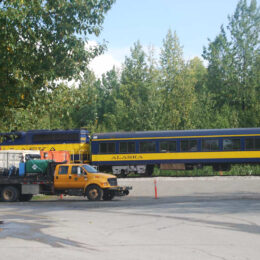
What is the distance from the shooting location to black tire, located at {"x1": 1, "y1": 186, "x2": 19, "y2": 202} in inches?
922

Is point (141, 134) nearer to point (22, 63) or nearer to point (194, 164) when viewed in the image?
point (194, 164)

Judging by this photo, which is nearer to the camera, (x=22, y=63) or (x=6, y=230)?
(x=6, y=230)

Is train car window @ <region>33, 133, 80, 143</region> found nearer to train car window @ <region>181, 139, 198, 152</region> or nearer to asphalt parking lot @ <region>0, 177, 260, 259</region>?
train car window @ <region>181, 139, 198, 152</region>

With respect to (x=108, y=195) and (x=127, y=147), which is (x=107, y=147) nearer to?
(x=127, y=147)

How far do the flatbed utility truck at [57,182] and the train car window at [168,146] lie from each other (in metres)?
13.2

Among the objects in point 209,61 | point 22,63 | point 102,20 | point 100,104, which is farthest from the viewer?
point 100,104

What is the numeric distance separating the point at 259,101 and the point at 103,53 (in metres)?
36.3

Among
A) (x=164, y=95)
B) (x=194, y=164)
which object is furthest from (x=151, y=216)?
(x=164, y=95)

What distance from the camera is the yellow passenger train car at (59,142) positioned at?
38.6m

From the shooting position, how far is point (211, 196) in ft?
76.7

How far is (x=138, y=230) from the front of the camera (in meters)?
12.7

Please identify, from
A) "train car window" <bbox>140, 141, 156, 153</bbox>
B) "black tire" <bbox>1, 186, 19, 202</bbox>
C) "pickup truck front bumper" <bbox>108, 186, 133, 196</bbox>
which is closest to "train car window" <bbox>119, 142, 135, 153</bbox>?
"train car window" <bbox>140, 141, 156, 153</bbox>

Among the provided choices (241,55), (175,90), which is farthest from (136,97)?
(241,55)

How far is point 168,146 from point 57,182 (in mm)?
14727
